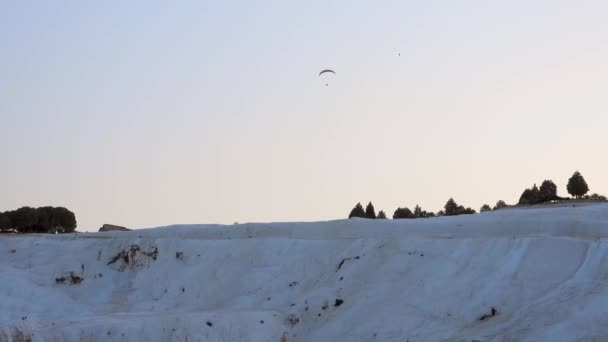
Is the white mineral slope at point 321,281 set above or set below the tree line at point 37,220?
below

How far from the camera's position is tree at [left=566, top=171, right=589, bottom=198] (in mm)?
75312

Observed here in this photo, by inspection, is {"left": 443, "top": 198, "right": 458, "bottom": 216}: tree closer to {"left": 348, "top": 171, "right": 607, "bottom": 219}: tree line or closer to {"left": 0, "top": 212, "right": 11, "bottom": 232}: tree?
{"left": 348, "top": 171, "right": 607, "bottom": 219}: tree line

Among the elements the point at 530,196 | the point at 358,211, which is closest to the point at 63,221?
the point at 358,211

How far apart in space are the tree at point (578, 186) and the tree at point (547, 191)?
1883mm

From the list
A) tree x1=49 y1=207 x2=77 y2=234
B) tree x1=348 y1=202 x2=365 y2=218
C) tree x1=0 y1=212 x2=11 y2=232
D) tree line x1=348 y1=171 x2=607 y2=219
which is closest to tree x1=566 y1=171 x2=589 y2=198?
tree line x1=348 y1=171 x2=607 y2=219

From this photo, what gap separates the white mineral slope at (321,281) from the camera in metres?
35.5

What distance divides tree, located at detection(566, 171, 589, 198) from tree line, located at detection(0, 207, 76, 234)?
45.5 meters

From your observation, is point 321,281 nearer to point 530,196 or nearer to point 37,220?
point 530,196

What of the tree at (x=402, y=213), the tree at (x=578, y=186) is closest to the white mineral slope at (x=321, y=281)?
the tree at (x=578, y=186)

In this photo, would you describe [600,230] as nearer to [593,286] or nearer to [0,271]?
[593,286]

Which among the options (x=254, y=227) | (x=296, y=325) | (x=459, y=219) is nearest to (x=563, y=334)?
(x=296, y=325)

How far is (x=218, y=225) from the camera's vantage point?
2176 inches

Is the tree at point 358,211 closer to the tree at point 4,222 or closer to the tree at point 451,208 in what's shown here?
the tree at point 451,208

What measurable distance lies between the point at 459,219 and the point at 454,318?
15.9 m
